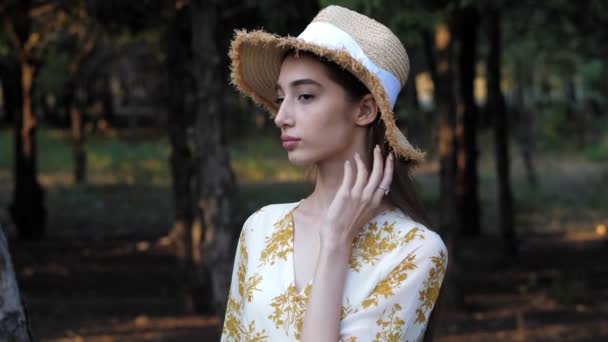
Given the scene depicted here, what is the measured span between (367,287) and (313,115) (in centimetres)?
43

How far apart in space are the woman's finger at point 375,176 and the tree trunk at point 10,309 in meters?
0.89

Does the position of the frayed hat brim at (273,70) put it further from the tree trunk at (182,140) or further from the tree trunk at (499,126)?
the tree trunk at (499,126)

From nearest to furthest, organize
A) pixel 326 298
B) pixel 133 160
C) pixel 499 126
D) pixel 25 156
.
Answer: pixel 326 298 → pixel 499 126 → pixel 25 156 → pixel 133 160

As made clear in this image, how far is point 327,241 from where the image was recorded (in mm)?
2688

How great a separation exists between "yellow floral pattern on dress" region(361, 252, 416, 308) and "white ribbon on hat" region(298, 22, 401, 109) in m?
0.39

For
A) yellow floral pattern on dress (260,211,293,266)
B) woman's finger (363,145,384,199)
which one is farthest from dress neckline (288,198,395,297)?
woman's finger (363,145,384,199)

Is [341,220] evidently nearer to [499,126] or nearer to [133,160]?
[499,126]

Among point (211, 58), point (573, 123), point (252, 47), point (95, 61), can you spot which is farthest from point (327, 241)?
point (573, 123)

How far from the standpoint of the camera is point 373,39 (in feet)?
9.29

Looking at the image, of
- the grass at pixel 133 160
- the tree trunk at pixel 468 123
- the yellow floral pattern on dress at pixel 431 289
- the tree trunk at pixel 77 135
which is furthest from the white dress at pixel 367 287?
the grass at pixel 133 160

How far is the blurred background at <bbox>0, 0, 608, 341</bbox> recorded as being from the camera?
8.97m

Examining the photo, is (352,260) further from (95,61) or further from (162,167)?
(162,167)

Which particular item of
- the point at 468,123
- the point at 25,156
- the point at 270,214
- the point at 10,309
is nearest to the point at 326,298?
the point at 270,214

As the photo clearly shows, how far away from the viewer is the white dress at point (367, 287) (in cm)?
267
